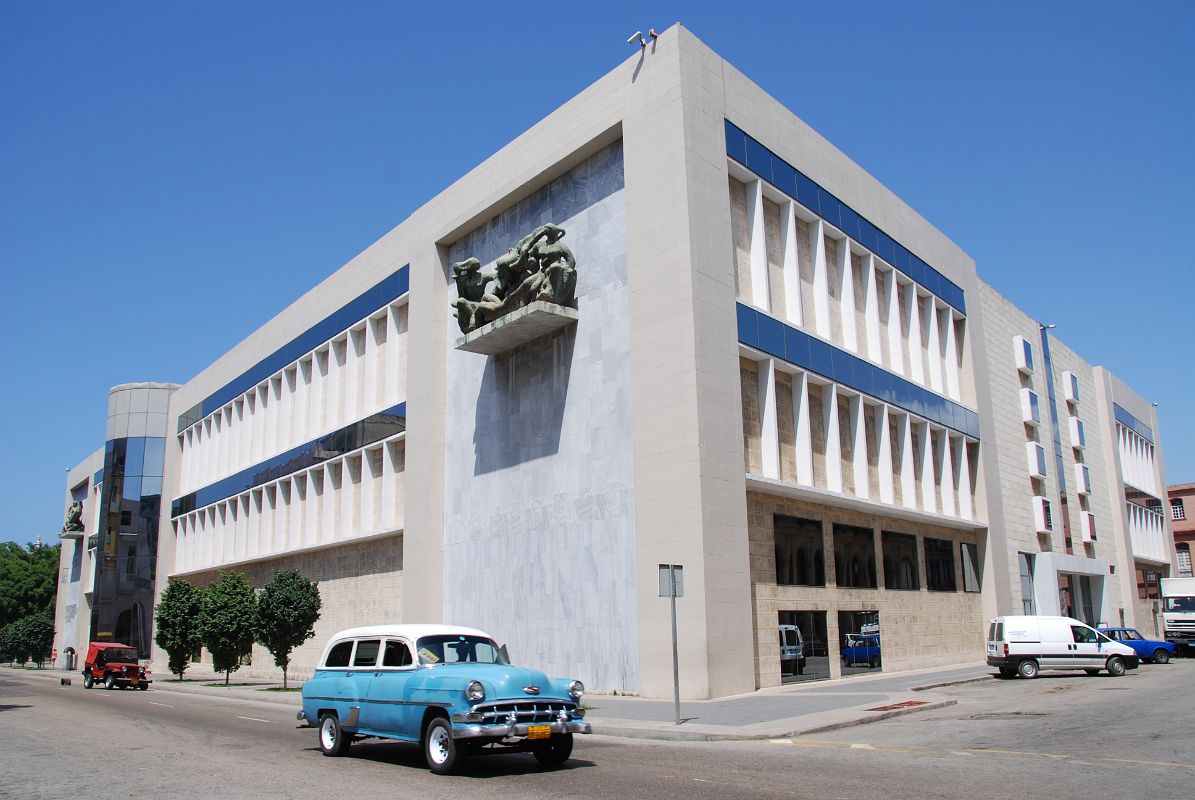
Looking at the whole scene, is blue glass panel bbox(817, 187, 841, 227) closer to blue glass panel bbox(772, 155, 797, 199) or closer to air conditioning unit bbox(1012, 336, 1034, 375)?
blue glass panel bbox(772, 155, 797, 199)

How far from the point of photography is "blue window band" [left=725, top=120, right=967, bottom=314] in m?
26.6

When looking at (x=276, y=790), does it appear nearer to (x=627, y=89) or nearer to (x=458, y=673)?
(x=458, y=673)

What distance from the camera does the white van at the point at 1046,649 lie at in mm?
26984

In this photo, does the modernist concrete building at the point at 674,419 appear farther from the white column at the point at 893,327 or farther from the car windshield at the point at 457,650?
the car windshield at the point at 457,650

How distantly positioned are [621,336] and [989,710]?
12764mm

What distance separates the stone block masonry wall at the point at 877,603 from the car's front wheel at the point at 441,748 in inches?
536

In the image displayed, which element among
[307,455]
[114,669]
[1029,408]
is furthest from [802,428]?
[114,669]

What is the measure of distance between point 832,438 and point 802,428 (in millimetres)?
1846

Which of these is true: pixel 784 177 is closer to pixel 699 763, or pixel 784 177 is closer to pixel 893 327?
pixel 893 327

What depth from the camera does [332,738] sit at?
43.6 ft

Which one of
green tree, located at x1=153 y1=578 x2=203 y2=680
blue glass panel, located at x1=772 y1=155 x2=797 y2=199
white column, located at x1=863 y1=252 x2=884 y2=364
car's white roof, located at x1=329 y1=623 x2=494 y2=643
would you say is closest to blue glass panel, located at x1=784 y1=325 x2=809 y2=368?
blue glass panel, located at x1=772 y1=155 x2=797 y2=199

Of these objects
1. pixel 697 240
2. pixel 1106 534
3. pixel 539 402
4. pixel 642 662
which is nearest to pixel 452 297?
pixel 539 402

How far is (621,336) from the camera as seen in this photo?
25.0 meters

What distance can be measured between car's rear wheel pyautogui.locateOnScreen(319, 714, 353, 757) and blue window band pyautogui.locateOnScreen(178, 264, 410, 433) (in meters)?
23.6
